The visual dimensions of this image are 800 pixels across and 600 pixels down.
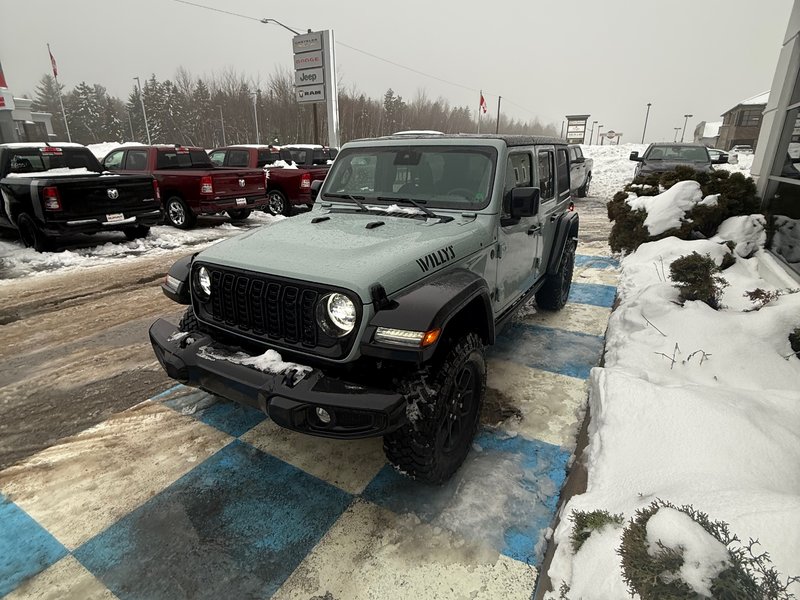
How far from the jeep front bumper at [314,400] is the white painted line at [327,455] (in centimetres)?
69

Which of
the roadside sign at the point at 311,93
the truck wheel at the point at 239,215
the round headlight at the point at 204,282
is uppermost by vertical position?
the roadside sign at the point at 311,93

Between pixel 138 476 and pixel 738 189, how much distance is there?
7397 mm

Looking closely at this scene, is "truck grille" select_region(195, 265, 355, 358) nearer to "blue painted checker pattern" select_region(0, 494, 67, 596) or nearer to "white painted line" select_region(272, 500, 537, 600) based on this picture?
"white painted line" select_region(272, 500, 537, 600)

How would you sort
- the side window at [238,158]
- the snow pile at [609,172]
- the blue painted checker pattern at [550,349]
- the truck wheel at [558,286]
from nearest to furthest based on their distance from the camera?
1. the blue painted checker pattern at [550,349]
2. the truck wheel at [558,286]
3. the side window at [238,158]
4. the snow pile at [609,172]

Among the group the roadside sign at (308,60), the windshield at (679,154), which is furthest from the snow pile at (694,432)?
the roadside sign at (308,60)

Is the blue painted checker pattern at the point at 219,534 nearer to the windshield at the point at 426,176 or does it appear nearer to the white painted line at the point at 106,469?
the white painted line at the point at 106,469

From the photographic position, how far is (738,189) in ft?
19.8

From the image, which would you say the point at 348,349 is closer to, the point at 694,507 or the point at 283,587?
the point at 283,587

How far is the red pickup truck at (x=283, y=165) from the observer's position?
12414 millimetres

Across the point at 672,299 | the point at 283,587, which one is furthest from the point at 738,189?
the point at 283,587

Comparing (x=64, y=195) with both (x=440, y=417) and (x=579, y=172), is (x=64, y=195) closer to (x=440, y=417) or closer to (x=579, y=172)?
(x=440, y=417)

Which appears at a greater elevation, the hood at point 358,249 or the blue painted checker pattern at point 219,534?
the hood at point 358,249

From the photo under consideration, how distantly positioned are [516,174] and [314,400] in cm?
252

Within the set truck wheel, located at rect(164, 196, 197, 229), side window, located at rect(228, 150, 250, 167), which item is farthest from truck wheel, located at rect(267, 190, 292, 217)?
truck wheel, located at rect(164, 196, 197, 229)
